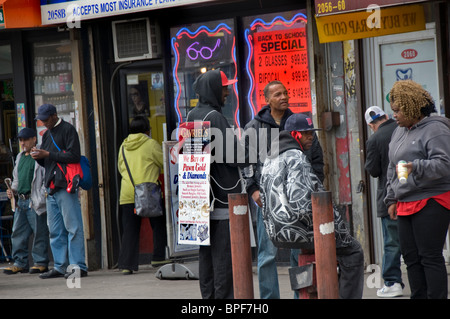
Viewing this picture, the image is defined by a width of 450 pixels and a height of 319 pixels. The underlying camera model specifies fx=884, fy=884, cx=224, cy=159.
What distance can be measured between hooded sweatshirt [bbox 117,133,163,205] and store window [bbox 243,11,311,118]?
1.26m

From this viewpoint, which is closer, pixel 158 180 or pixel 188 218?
pixel 188 218

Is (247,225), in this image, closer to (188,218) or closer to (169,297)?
(188,218)

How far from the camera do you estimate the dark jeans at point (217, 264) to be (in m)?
6.60

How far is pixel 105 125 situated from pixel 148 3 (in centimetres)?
188

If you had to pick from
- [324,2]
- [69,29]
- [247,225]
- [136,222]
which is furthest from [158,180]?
[247,225]

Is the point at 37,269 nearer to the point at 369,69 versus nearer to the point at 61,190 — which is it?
the point at 61,190

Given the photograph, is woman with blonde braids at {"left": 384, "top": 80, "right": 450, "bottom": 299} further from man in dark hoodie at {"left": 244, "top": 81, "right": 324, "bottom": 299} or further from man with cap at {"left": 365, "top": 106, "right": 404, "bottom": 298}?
man with cap at {"left": 365, "top": 106, "right": 404, "bottom": 298}

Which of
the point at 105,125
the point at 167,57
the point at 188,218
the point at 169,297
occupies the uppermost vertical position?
the point at 167,57

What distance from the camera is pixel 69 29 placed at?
11.2 metres

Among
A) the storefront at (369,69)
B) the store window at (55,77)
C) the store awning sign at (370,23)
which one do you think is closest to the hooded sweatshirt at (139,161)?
the store window at (55,77)

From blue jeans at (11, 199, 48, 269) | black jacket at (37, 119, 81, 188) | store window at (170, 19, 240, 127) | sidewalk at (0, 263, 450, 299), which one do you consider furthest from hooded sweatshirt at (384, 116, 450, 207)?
blue jeans at (11, 199, 48, 269)

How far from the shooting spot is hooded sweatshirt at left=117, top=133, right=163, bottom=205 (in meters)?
10.4

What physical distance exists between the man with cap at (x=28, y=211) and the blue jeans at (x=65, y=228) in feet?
1.89

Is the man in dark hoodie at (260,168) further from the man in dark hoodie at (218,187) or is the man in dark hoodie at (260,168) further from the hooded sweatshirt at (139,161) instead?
the hooded sweatshirt at (139,161)
